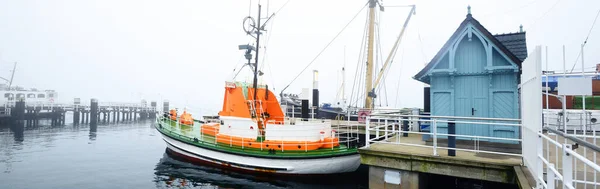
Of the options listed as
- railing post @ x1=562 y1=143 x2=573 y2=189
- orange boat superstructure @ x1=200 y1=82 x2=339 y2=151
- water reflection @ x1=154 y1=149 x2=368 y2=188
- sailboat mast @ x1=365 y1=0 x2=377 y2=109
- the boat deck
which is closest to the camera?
railing post @ x1=562 y1=143 x2=573 y2=189

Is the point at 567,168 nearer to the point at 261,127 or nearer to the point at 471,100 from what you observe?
the point at 471,100

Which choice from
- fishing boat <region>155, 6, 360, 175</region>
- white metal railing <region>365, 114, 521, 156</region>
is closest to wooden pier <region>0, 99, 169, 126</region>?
fishing boat <region>155, 6, 360, 175</region>

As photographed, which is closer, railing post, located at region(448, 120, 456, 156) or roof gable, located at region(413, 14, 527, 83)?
railing post, located at region(448, 120, 456, 156)

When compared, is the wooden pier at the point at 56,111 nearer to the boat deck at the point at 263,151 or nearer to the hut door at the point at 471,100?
the boat deck at the point at 263,151

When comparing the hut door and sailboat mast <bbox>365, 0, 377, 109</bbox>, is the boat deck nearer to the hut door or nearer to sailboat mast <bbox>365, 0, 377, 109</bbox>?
the hut door

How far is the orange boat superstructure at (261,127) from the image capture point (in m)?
12.8

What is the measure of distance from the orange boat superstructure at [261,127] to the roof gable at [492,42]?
15.6 ft

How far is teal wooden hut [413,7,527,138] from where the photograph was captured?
8.79 metres

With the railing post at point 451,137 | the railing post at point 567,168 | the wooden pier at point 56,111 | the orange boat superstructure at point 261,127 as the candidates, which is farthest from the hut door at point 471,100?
the wooden pier at point 56,111

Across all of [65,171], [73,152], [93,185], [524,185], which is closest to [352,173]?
[524,185]

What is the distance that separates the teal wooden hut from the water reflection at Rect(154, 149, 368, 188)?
4.42 meters

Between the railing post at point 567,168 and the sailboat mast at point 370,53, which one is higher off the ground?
the sailboat mast at point 370,53

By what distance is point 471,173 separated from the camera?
6.71 m

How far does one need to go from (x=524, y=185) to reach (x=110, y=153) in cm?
2139
